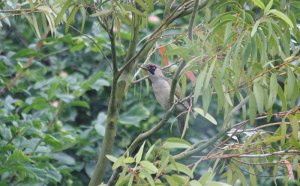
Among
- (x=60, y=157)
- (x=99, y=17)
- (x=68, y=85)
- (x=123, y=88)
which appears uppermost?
(x=99, y=17)

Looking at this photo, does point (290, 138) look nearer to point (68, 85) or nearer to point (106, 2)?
point (106, 2)

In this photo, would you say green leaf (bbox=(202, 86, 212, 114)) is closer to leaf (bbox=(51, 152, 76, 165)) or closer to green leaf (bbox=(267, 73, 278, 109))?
green leaf (bbox=(267, 73, 278, 109))

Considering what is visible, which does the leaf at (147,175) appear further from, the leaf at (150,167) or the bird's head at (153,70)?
the bird's head at (153,70)

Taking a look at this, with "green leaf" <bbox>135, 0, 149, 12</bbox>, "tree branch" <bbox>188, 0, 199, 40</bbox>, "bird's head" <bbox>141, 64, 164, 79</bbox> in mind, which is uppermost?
"green leaf" <bbox>135, 0, 149, 12</bbox>

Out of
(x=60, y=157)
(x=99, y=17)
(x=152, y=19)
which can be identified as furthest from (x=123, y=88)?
(x=152, y=19)

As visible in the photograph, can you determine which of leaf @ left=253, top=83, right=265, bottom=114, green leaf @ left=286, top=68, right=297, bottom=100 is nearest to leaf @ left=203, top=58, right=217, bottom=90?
leaf @ left=253, top=83, right=265, bottom=114

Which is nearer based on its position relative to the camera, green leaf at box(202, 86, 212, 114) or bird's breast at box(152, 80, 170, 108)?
green leaf at box(202, 86, 212, 114)

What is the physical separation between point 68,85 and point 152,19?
4.56 ft

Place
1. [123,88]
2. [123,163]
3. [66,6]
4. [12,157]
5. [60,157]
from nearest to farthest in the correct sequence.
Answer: [123,163]
[66,6]
[123,88]
[12,157]
[60,157]

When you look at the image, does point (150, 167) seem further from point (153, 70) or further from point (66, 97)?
point (66, 97)

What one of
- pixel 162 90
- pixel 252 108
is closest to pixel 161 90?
pixel 162 90

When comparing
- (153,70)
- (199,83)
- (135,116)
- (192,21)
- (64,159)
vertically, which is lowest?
(64,159)

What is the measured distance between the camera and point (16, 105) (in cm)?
465

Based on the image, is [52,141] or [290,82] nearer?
[290,82]
